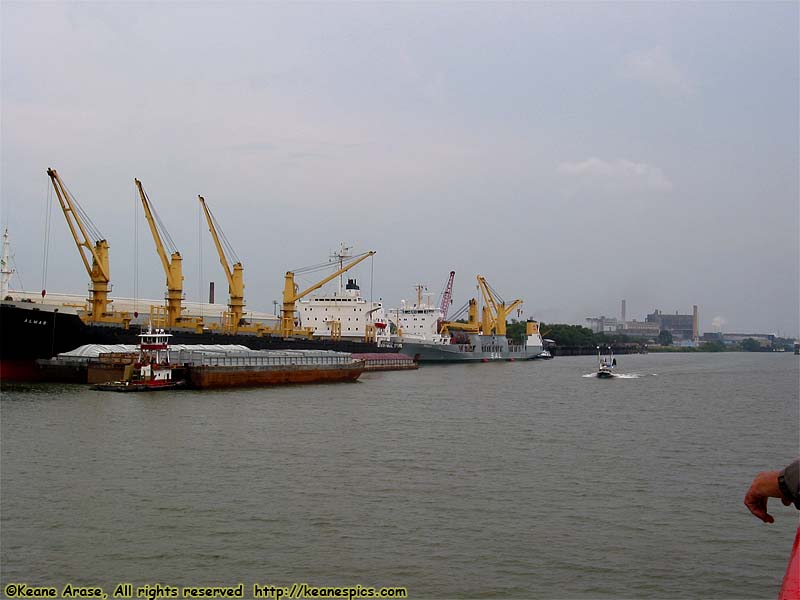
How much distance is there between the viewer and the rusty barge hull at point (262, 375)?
3106 cm

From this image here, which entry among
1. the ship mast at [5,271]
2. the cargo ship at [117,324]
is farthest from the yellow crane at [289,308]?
the ship mast at [5,271]

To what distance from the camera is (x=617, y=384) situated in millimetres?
44094

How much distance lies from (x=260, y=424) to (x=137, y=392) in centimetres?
928

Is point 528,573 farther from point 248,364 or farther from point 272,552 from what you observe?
point 248,364

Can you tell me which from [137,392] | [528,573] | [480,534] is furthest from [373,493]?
[137,392]

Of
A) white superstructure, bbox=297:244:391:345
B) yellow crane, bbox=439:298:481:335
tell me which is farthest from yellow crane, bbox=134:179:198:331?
yellow crane, bbox=439:298:481:335

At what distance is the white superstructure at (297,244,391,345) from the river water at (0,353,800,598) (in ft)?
130

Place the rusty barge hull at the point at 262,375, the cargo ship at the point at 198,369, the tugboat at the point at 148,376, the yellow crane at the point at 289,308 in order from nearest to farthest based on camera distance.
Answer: the tugboat at the point at 148,376
the cargo ship at the point at 198,369
the rusty barge hull at the point at 262,375
the yellow crane at the point at 289,308

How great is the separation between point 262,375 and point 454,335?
45664mm

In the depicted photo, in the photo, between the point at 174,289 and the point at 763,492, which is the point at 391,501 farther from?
the point at 174,289

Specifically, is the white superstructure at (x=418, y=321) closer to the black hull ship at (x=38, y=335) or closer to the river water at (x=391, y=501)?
the black hull ship at (x=38, y=335)

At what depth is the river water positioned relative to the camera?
9.62 m

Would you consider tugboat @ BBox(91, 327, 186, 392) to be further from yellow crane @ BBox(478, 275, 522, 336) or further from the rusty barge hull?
yellow crane @ BBox(478, 275, 522, 336)

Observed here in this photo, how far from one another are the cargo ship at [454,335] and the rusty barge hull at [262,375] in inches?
987
